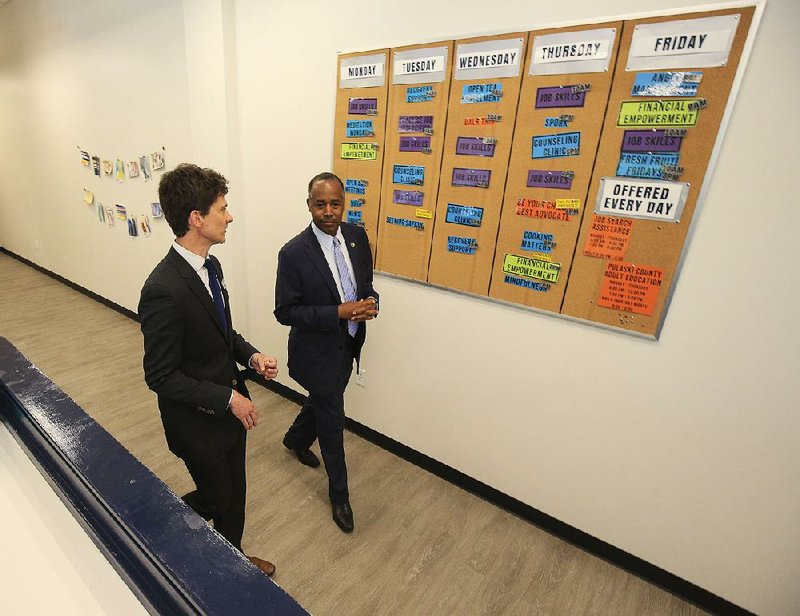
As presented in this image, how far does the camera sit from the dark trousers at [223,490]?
4.43 feet

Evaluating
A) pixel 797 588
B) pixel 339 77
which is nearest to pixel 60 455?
pixel 339 77

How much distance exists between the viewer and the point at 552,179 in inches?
65.9

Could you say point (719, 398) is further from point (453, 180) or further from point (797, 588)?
point (453, 180)

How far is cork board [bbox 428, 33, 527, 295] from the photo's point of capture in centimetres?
171

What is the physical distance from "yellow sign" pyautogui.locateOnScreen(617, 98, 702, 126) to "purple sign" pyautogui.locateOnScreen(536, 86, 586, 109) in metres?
0.16

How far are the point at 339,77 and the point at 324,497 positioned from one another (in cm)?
228

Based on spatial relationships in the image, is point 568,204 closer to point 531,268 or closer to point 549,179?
point 549,179

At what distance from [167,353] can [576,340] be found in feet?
5.24

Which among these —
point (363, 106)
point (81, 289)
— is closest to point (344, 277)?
point (363, 106)

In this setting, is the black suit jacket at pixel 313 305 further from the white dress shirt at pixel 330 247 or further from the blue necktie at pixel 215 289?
the blue necktie at pixel 215 289

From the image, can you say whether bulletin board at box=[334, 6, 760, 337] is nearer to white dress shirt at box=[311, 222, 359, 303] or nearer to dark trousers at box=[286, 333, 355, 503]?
white dress shirt at box=[311, 222, 359, 303]

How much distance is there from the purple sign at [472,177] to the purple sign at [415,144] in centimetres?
21

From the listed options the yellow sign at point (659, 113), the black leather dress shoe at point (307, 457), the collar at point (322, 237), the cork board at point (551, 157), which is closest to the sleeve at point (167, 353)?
the collar at point (322, 237)

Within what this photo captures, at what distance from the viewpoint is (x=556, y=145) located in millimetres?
1642
